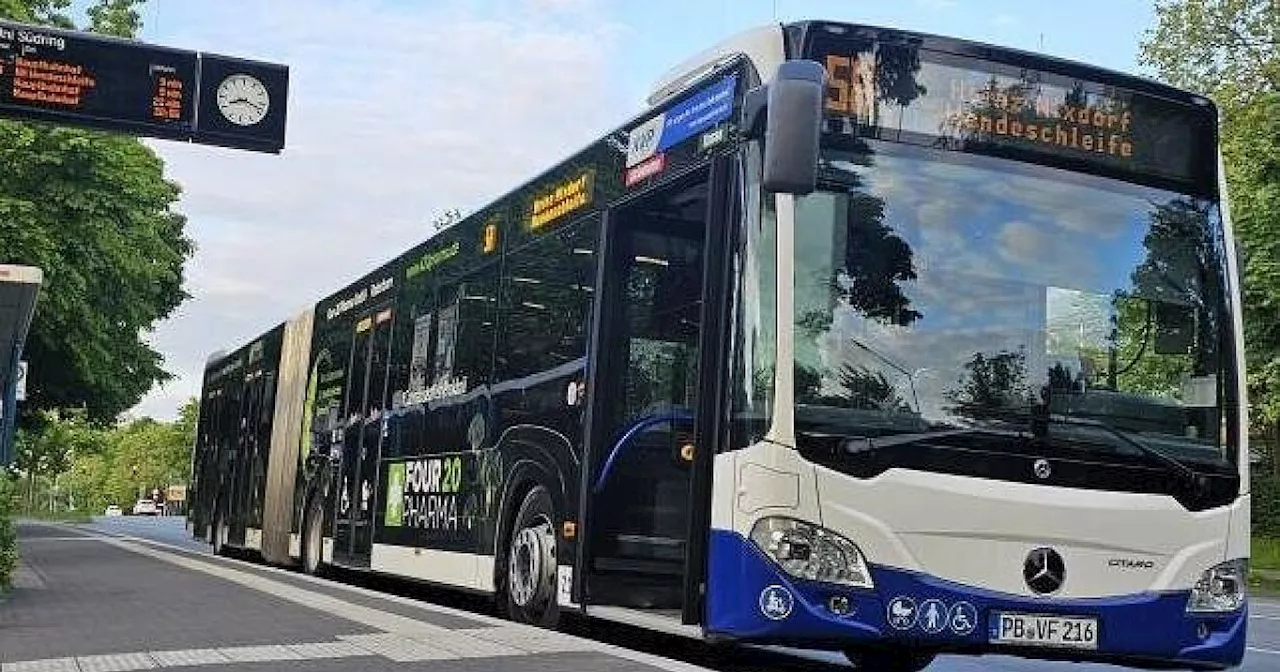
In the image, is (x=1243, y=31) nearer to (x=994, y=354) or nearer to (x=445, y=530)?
(x=445, y=530)

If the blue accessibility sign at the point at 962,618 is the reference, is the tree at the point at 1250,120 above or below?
above

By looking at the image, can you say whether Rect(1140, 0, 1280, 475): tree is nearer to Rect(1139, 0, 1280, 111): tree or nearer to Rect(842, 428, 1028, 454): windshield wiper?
Rect(1139, 0, 1280, 111): tree

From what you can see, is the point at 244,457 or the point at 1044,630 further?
the point at 244,457

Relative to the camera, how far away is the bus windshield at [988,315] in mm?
7602

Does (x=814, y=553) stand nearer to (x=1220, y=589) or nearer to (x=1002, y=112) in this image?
(x=1220, y=589)

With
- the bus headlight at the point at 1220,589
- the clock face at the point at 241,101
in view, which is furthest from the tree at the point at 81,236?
the bus headlight at the point at 1220,589

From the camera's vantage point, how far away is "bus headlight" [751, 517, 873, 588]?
737cm

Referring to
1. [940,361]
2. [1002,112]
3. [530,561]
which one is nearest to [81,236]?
[530,561]

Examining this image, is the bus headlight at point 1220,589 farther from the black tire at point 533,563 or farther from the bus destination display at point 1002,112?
the black tire at point 533,563

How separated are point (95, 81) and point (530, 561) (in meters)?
10.3

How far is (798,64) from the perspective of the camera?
736cm

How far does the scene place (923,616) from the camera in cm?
746

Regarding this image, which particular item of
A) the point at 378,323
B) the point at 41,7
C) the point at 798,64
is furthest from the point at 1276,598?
the point at 41,7

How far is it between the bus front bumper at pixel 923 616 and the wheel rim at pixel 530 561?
276cm
